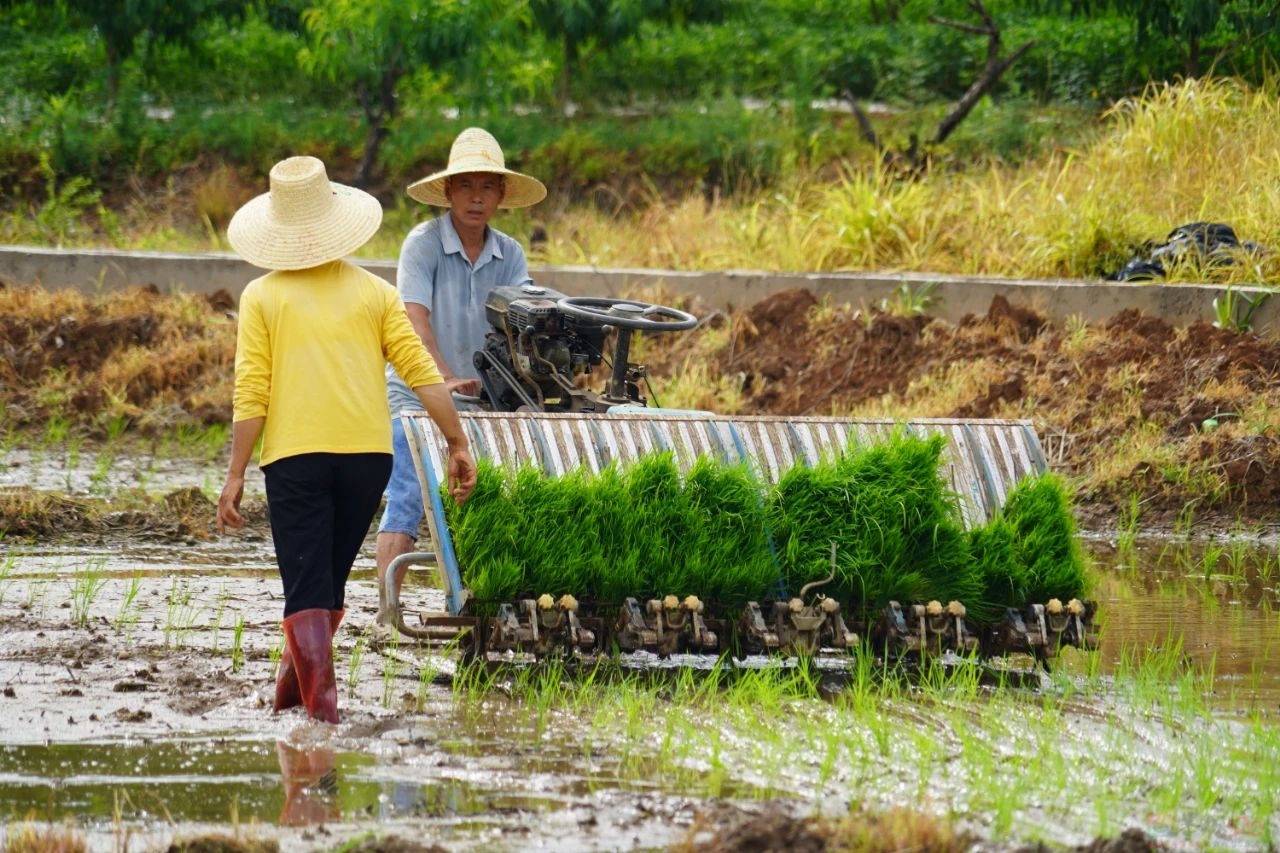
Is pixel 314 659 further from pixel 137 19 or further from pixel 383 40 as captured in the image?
pixel 137 19

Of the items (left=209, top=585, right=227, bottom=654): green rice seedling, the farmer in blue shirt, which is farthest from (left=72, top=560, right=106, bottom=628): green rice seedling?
the farmer in blue shirt

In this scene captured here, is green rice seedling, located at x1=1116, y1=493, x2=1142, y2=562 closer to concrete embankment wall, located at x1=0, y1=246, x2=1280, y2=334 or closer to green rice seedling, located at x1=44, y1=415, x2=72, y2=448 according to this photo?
concrete embankment wall, located at x1=0, y1=246, x2=1280, y2=334

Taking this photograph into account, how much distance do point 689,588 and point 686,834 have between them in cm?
205

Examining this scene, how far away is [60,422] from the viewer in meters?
11.7

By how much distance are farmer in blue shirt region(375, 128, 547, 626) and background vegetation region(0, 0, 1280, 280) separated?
6154mm

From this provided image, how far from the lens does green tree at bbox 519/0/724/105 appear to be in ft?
63.8

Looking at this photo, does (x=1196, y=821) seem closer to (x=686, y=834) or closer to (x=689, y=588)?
(x=686, y=834)

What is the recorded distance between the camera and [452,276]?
7094mm

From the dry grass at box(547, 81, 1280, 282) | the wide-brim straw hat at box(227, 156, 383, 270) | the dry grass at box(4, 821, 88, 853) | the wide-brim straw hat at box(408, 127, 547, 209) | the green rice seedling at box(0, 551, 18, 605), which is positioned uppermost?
the dry grass at box(547, 81, 1280, 282)

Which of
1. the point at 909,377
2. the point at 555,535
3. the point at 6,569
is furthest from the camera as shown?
the point at 909,377

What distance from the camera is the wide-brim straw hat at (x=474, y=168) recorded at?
22.7 ft

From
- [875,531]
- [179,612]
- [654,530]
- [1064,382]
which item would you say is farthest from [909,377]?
[179,612]

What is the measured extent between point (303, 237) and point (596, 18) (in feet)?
49.6

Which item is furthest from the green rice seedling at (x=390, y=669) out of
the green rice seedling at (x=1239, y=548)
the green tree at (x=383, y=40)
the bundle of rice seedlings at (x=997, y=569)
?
the green tree at (x=383, y=40)
